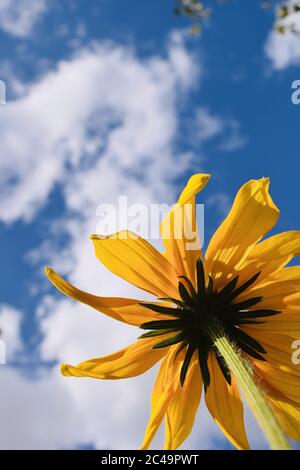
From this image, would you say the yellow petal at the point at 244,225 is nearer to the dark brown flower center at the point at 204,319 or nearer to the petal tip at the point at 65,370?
the dark brown flower center at the point at 204,319

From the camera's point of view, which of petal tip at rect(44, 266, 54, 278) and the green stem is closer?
the green stem

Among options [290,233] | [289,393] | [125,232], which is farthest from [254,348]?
[125,232]

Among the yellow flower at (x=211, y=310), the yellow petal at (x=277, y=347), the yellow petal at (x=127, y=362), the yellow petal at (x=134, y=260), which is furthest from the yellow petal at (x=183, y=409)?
the yellow petal at (x=134, y=260)

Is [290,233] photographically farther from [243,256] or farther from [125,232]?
[125,232]

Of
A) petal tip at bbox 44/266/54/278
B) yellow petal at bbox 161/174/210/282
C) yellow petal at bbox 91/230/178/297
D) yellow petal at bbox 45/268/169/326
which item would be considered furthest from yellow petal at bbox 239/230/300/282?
petal tip at bbox 44/266/54/278

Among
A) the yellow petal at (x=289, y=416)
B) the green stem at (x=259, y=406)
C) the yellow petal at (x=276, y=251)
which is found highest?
the yellow petal at (x=276, y=251)

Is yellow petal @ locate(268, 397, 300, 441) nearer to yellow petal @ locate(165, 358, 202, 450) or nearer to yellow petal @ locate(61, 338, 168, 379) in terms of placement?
yellow petal @ locate(165, 358, 202, 450)
